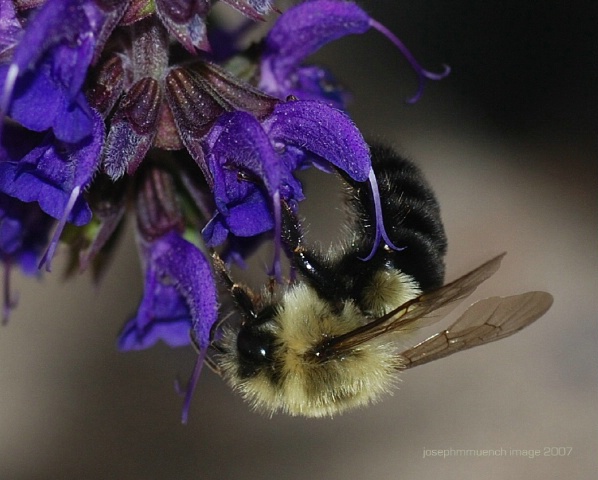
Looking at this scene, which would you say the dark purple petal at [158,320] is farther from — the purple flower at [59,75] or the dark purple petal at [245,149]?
the purple flower at [59,75]

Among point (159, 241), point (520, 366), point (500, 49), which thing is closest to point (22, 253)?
point (159, 241)

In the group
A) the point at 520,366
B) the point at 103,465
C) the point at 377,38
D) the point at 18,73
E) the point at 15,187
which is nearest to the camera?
the point at 18,73

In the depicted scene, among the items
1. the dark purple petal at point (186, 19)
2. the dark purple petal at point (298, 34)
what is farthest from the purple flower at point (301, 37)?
the dark purple petal at point (186, 19)

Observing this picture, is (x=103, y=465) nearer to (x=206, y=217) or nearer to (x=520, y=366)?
(x=520, y=366)

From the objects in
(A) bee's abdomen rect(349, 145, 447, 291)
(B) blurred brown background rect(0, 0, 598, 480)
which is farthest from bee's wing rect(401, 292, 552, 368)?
(B) blurred brown background rect(0, 0, 598, 480)

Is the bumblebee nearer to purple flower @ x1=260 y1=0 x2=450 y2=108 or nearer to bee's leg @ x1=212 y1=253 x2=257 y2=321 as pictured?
bee's leg @ x1=212 y1=253 x2=257 y2=321

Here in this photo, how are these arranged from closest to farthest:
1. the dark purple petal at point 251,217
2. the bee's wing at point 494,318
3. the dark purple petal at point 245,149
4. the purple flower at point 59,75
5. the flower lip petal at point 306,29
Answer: the purple flower at point 59,75, the dark purple petal at point 245,149, the dark purple petal at point 251,217, the bee's wing at point 494,318, the flower lip petal at point 306,29
